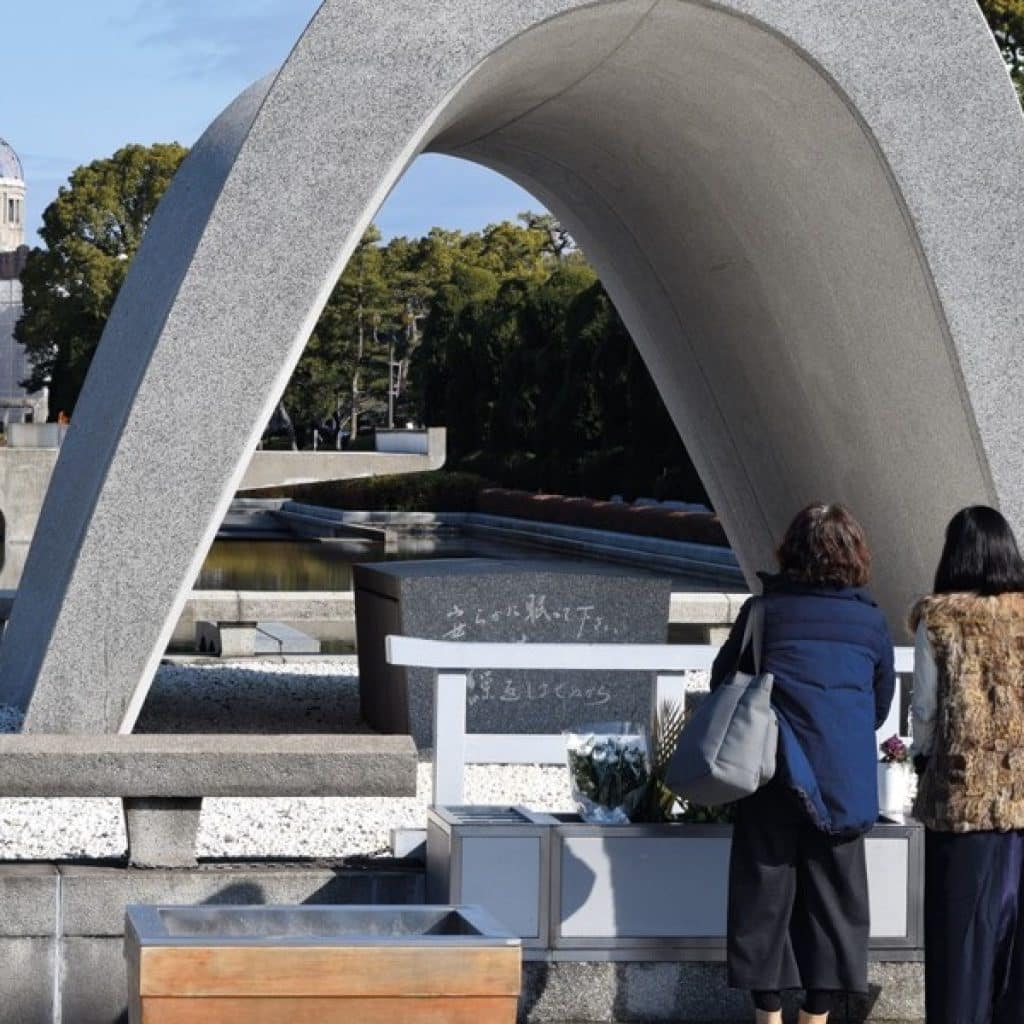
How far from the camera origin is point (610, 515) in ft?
112

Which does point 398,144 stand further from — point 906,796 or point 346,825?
point 906,796

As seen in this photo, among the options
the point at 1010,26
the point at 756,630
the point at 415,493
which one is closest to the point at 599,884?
the point at 756,630

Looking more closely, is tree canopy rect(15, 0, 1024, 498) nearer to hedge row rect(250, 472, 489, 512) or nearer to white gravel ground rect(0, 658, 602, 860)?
hedge row rect(250, 472, 489, 512)

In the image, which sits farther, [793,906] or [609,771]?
[609,771]

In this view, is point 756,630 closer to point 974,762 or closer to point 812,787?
point 812,787

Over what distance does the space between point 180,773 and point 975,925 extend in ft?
7.57

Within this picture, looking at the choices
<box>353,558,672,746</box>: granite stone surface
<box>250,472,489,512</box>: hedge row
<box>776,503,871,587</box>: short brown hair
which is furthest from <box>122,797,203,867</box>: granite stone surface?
<box>250,472,489,512</box>: hedge row

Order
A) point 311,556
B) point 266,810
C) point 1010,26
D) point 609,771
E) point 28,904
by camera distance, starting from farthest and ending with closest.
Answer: point 311,556 < point 1010,26 < point 266,810 < point 609,771 < point 28,904

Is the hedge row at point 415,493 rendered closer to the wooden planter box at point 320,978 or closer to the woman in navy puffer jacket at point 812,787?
the woman in navy puffer jacket at point 812,787

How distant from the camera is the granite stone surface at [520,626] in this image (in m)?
9.81

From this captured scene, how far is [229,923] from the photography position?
15.5 feet

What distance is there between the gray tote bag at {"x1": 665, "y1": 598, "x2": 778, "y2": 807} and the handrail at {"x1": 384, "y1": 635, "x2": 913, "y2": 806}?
3.27 feet

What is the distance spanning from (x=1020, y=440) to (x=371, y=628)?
3.88 metres

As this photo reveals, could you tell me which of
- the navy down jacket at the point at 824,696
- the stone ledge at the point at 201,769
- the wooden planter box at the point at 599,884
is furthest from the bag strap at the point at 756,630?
the stone ledge at the point at 201,769
